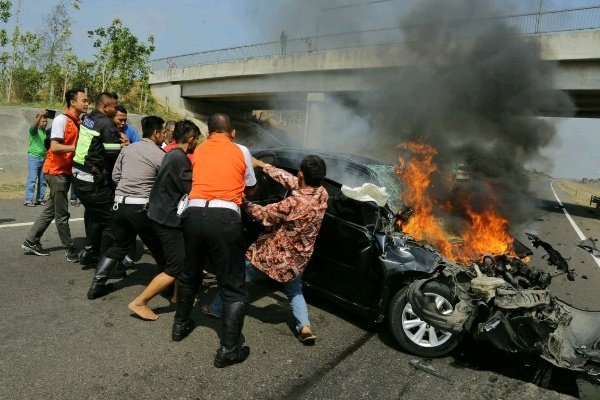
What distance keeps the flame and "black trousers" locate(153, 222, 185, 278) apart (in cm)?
235

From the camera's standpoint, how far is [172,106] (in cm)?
3167

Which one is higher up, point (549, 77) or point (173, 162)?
point (549, 77)

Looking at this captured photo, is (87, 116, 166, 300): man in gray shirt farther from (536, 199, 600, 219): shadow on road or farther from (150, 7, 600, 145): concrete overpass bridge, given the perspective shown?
(536, 199, 600, 219): shadow on road

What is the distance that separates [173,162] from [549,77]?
11.8m

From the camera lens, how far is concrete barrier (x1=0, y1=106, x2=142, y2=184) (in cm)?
1248

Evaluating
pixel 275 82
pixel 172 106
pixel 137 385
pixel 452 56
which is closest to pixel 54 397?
pixel 137 385

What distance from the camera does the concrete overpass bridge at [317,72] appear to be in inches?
542

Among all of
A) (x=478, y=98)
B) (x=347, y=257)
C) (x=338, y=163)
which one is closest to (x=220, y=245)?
(x=347, y=257)

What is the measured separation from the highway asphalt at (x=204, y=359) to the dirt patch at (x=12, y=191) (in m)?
6.13

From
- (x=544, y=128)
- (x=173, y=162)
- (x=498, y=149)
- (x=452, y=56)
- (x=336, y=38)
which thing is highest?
(x=336, y=38)

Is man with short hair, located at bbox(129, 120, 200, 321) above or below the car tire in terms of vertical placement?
above

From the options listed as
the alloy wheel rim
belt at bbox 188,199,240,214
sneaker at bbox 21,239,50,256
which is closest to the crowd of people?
belt at bbox 188,199,240,214

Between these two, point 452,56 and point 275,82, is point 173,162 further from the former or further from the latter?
point 275,82

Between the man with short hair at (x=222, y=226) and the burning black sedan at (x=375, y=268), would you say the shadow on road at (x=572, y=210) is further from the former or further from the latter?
the man with short hair at (x=222, y=226)
